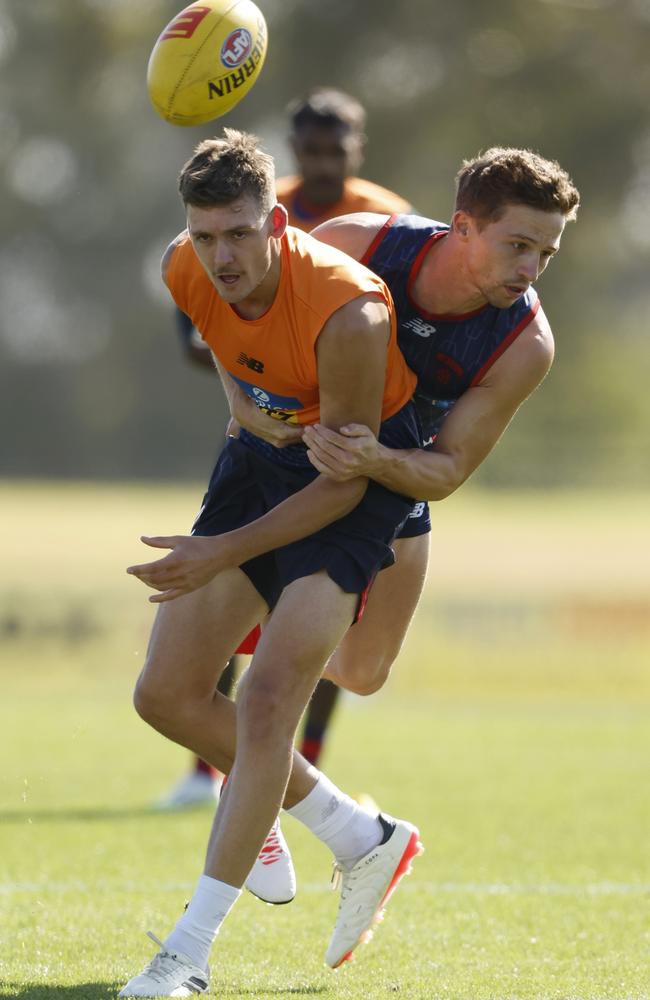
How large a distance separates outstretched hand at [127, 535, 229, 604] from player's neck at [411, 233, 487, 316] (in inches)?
36.1

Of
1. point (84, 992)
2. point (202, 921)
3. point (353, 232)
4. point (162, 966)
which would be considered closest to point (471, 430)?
point (353, 232)

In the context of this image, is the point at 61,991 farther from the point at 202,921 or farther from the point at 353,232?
the point at 353,232

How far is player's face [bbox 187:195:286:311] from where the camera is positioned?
3.75 meters

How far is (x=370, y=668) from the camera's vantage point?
15.5 feet

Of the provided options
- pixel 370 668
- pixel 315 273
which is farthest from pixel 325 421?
pixel 370 668

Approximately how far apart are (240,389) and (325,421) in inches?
17.7

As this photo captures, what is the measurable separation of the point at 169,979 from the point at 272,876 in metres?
0.75

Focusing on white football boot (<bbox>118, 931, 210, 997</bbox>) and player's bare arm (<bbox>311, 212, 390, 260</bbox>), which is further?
player's bare arm (<bbox>311, 212, 390, 260</bbox>)

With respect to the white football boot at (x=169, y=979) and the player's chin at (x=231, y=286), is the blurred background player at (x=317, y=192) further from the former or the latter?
the white football boot at (x=169, y=979)

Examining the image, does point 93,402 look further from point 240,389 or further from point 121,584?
point 240,389

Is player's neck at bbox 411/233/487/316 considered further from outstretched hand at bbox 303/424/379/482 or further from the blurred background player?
the blurred background player

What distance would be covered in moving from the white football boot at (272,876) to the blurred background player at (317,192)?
7.09ft

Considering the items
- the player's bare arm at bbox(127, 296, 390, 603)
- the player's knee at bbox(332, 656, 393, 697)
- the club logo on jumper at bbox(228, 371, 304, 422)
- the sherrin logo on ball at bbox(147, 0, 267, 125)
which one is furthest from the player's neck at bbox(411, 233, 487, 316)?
the player's knee at bbox(332, 656, 393, 697)

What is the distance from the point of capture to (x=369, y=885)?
169 inches
